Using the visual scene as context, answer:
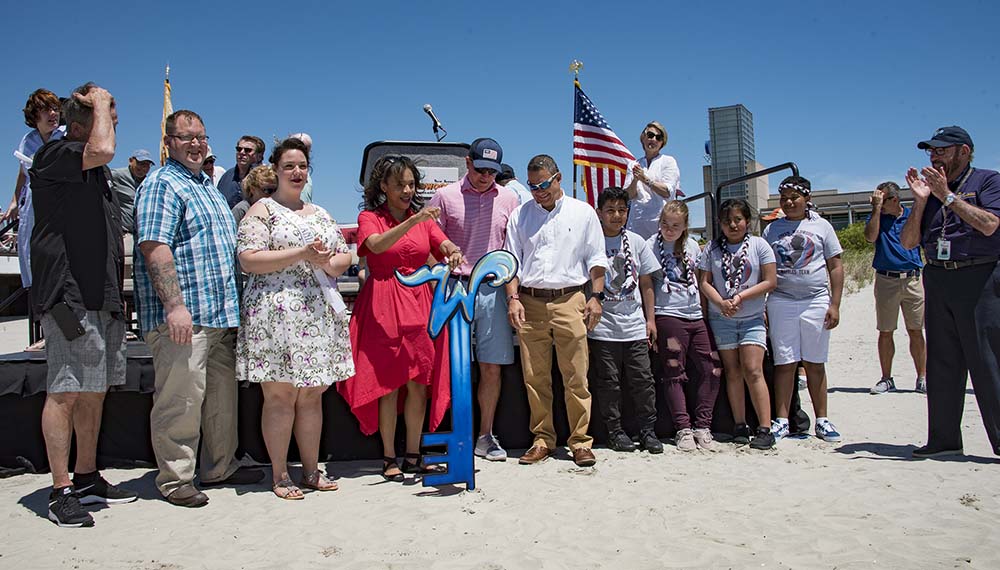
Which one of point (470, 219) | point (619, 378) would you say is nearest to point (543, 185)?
point (470, 219)

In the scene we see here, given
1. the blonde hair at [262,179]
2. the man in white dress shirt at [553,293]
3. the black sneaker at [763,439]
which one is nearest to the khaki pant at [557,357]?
the man in white dress shirt at [553,293]

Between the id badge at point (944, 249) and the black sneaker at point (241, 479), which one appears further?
the id badge at point (944, 249)

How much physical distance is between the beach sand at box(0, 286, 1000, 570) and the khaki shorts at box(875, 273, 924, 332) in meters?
2.93

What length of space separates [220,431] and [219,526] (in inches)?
34.1

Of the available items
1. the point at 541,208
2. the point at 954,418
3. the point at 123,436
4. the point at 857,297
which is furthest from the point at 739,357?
the point at 857,297

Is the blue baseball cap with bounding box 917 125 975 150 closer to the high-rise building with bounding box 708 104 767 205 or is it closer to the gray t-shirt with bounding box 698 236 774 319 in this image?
the gray t-shirt with bounding box 698 236 774 319

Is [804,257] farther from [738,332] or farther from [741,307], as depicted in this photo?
[738,332]

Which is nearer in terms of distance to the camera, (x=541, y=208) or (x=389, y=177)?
(x=389, y=177)

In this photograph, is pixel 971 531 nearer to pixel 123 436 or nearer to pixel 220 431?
pixel 220 431

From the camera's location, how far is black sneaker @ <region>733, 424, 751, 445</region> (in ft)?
16.9

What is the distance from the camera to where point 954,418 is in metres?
4.69

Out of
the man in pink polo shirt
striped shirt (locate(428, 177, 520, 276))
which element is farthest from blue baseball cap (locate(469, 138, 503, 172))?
striped shirt (locate(428, 177, 520, 276))

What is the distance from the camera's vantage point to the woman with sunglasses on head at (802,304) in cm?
526

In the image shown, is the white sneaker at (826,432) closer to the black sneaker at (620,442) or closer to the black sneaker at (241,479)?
the black sneaker at (620,442)
